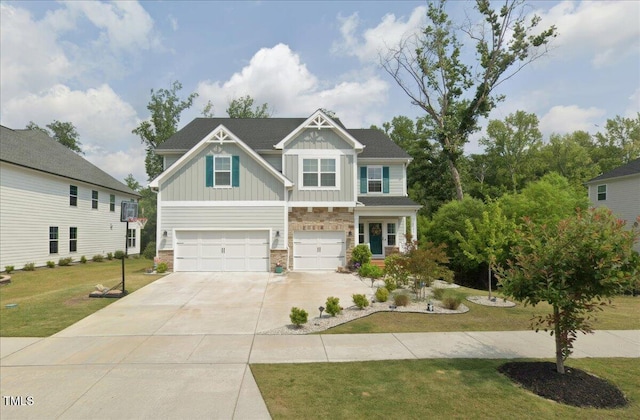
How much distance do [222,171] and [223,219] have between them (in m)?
2.63

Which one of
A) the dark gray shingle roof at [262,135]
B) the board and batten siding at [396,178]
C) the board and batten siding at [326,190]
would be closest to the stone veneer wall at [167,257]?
the dark gray shingle roof at [262,135]

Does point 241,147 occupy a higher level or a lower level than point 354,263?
higher

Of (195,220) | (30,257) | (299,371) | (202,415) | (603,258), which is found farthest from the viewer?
(30,257)

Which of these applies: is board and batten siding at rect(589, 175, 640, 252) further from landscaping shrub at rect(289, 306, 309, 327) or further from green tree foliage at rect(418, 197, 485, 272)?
landscaping shrub at rect(289, 306, 309, 327)

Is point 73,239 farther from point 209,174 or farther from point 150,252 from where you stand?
point 209,174

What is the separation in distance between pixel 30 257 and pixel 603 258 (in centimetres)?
2749

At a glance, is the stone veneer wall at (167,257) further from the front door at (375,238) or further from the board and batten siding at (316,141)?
the front door at (375,238)

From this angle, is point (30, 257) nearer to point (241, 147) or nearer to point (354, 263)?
point (241, 147)

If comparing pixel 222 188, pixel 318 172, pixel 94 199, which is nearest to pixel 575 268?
pixel 318 172

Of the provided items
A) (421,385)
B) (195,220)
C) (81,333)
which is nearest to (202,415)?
(421,385)

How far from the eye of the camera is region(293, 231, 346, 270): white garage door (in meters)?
A: 19.1

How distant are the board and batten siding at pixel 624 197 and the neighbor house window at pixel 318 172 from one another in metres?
20.5

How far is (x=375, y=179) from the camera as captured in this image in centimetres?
2192

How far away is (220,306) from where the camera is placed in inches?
444
